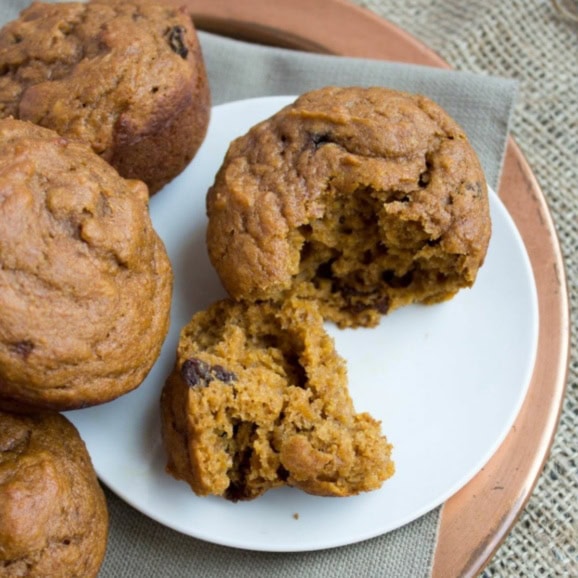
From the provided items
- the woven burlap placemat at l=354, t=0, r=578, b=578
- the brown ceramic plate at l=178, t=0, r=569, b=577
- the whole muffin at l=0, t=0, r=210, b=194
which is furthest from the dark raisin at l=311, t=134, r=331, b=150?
the woven burlap placemat at l=354, t=0, r=578, b=578

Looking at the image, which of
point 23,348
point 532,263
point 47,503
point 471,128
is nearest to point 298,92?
point 471,128

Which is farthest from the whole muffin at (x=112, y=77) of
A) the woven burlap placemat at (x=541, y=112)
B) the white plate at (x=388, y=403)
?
the woven burlap placemat at (x=541, y=112)

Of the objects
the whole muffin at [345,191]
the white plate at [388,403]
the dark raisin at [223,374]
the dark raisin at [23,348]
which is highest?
the whole muffin at [345,191]

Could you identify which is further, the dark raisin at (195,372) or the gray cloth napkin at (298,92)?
the gray cloth napkin at (298,92)

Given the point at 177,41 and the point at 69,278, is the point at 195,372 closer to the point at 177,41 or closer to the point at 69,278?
the point at 69,278

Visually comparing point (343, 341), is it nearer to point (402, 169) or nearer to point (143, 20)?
point (402, 169)

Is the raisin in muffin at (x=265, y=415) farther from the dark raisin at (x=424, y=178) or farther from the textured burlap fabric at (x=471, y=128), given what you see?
the dark raisin at (x=424, y=178)
